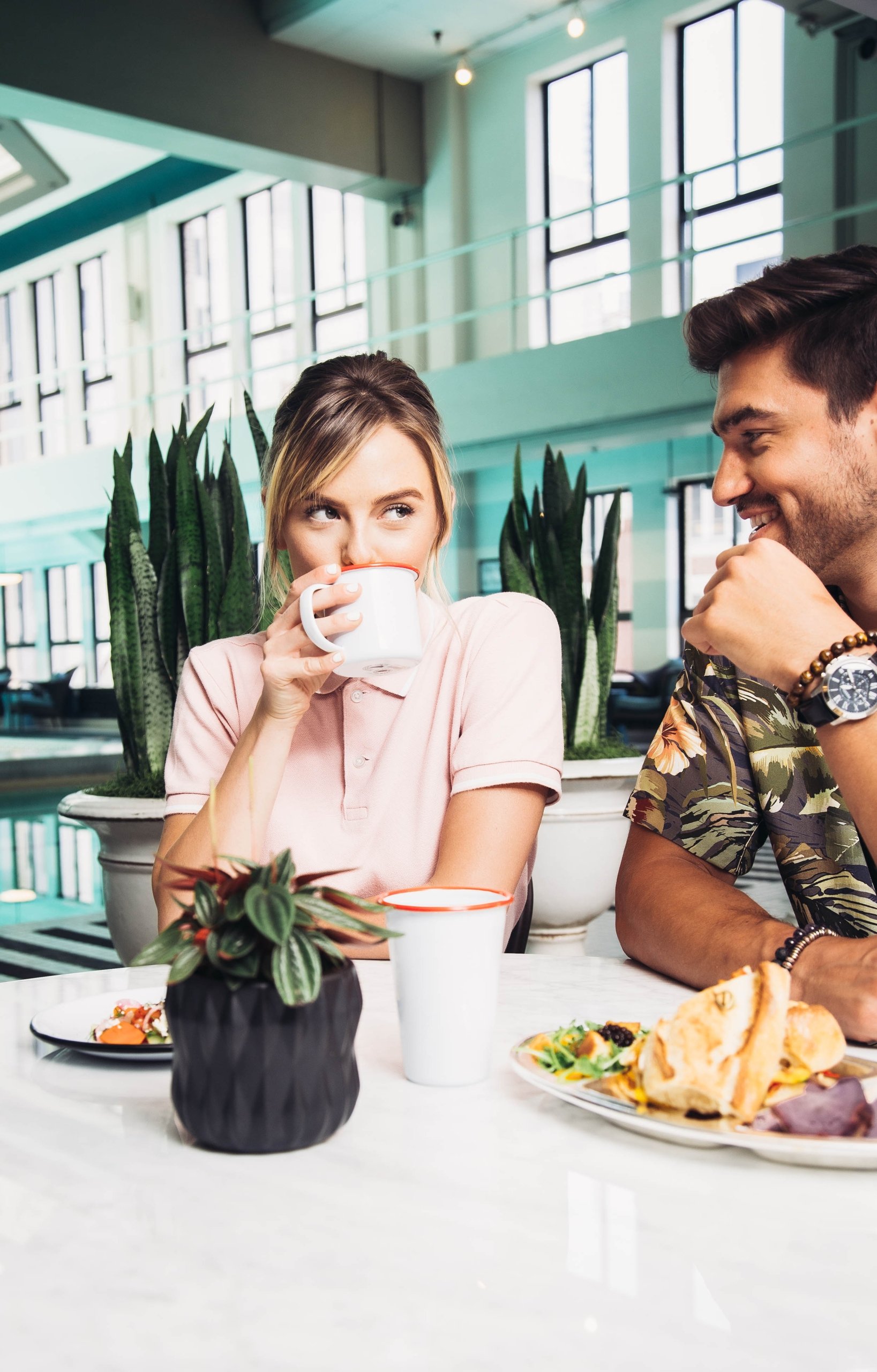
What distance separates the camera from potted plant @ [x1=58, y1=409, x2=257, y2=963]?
8.30 feet

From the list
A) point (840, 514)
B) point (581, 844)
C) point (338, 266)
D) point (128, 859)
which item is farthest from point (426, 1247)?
point (338, 266)

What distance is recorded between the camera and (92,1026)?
0.84 metres

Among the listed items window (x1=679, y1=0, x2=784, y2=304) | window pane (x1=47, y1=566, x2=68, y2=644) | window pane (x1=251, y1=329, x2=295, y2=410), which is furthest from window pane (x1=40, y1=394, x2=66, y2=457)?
window (x1=679, y1=0, x2=784, y2=304)

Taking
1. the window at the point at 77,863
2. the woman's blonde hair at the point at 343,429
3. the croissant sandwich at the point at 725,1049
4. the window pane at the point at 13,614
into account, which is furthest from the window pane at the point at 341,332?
the croissant sandwich at the point at 725,1049

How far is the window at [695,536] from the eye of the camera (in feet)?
32.4

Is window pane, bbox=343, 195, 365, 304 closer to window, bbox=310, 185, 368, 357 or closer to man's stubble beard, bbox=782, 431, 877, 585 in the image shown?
window, bbox=310, 185, 368, 357

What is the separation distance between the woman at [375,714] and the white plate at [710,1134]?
0.47 metres

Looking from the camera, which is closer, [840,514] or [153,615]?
[840,514]

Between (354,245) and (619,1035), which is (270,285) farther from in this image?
(619,1035)

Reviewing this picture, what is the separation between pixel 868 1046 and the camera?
2.64 ft

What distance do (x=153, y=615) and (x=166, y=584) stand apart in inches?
3.8

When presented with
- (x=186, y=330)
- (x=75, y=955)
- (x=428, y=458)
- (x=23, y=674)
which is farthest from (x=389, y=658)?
(x=186, y=330)

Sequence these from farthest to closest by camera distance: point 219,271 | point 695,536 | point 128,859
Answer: point 219,271 < point 695,536 < point 128,859

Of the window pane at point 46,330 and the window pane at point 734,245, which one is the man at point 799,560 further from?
the window pane at point 46,330
